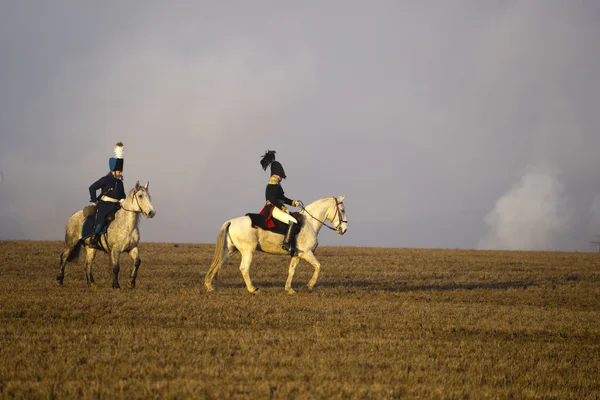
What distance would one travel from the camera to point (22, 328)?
1017cm

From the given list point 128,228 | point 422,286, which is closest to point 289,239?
point 128,228

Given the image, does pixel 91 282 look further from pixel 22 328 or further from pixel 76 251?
pixel 22 328

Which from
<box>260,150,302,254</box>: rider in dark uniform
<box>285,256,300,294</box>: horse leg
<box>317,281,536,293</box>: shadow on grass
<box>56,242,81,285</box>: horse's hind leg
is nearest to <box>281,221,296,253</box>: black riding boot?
<box>260,150,302,254</box>: rider in dark uniform

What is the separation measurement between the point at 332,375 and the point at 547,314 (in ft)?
29.1

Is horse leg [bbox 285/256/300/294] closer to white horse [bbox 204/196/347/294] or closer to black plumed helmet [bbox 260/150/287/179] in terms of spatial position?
white horse [bbox 204/196/347/294]

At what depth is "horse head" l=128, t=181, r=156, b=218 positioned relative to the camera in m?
15.9

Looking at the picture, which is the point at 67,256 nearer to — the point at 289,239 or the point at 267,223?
the point at 267,223

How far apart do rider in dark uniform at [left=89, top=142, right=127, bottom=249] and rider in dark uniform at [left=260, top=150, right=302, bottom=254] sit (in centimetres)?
396

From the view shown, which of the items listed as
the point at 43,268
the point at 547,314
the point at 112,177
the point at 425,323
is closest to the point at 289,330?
the point at 425,323

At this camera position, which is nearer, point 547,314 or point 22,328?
point 22,328

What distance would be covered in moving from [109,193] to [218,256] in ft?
11.0

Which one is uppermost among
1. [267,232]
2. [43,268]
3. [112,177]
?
[112,177]

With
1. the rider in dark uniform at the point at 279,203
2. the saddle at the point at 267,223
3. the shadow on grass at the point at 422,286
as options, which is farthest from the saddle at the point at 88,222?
the shadow on grass at the point at 422,286

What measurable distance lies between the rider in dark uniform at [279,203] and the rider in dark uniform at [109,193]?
3.96m
